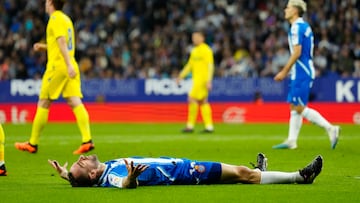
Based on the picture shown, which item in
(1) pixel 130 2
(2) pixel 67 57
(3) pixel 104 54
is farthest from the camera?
(1) pixel 130 2

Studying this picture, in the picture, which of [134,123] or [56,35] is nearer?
[56,35]

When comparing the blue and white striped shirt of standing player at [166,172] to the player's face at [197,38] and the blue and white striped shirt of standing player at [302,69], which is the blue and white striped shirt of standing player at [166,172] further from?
the player's face at [197,38]

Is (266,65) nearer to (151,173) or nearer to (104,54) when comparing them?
(104,54)

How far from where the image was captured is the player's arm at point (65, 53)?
13375 millimetres

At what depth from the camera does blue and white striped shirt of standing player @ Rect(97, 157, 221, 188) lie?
349 inches

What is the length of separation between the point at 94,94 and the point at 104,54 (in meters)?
2.42

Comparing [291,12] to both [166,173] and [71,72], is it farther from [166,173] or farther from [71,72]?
[166,173]

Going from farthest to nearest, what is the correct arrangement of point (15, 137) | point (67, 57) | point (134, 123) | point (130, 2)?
point (130, 2) < point (134, 123) < point (15, 137) < point (67, 57)

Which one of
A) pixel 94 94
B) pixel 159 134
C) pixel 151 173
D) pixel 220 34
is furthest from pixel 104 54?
pixel 151 173

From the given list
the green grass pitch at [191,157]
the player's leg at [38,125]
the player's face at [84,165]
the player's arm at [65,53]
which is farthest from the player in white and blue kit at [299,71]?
the player's face at [84,165]

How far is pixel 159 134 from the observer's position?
65.9ft

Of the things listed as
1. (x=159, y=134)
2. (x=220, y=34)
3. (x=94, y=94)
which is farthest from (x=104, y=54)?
(x=159, y=134)

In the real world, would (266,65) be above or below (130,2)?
below

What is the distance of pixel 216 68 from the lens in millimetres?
30641
